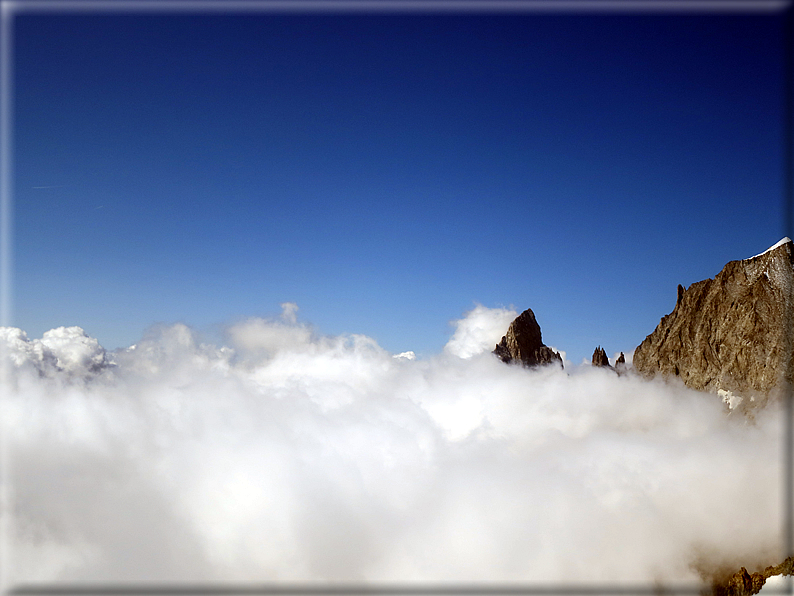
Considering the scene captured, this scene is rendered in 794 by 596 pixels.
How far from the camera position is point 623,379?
19812 centimetres

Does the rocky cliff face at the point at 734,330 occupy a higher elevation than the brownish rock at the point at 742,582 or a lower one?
higher

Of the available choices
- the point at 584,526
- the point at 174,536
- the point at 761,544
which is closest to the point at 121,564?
the point at 174,536

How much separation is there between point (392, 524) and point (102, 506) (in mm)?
121428

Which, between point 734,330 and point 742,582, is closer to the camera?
point 742,582

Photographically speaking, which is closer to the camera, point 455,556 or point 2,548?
point 2,548

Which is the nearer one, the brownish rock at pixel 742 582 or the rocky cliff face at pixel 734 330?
the brownish rock at pixel 742 582

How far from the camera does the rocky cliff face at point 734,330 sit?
11656 cm

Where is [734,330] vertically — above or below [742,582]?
above

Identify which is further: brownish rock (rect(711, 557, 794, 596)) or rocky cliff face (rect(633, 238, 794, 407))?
rocky cliff face (rect(633, 238, 794, 407))

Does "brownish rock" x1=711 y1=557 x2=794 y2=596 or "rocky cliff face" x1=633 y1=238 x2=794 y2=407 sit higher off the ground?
"rocky cliff face" x1=633 y1=238 x2=794 y2=407

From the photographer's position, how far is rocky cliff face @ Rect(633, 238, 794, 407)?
382 ft

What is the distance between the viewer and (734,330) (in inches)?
5064

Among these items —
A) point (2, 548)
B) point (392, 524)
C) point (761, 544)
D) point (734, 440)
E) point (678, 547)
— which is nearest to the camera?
point (761, 544)

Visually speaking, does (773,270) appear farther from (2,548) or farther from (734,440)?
(2,548)
